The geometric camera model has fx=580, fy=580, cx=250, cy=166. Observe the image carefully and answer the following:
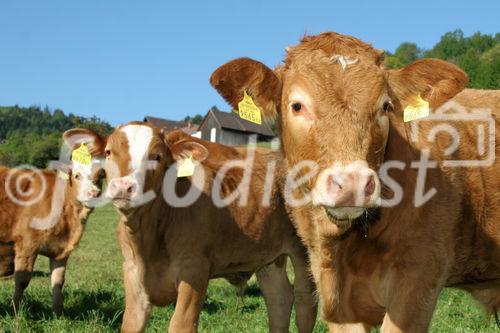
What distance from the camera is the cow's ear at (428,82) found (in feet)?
11.4

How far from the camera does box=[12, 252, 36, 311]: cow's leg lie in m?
8.05

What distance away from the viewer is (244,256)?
6590 millimetres

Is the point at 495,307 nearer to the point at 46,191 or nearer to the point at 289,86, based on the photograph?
the point at 289,86

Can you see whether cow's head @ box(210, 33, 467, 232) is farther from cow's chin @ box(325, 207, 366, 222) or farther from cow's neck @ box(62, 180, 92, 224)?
cow's neck @ box(62, 180, 92, 224)

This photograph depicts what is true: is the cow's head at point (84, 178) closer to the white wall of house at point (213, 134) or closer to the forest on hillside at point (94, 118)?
the forest on hillside at point (94, 118)

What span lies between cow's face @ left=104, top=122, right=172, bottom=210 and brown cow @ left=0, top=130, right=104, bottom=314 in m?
3.90

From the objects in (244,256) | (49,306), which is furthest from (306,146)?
(49,306)

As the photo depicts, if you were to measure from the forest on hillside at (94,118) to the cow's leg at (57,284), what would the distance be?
2.70m

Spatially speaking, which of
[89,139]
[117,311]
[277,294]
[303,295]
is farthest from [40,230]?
[303,295]

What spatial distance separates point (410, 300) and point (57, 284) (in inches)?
243

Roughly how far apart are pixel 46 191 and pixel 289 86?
817 centimetres

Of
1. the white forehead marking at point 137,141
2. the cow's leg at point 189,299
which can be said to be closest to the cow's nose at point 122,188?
the white forehead marking at point 137,141

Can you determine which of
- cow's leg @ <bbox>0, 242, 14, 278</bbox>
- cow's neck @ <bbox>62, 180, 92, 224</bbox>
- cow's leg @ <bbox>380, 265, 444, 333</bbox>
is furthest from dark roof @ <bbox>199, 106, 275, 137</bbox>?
cow's leg @ <bbox>380, 265, 444, 333</bbox>

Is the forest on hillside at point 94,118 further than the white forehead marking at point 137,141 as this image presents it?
Yes
